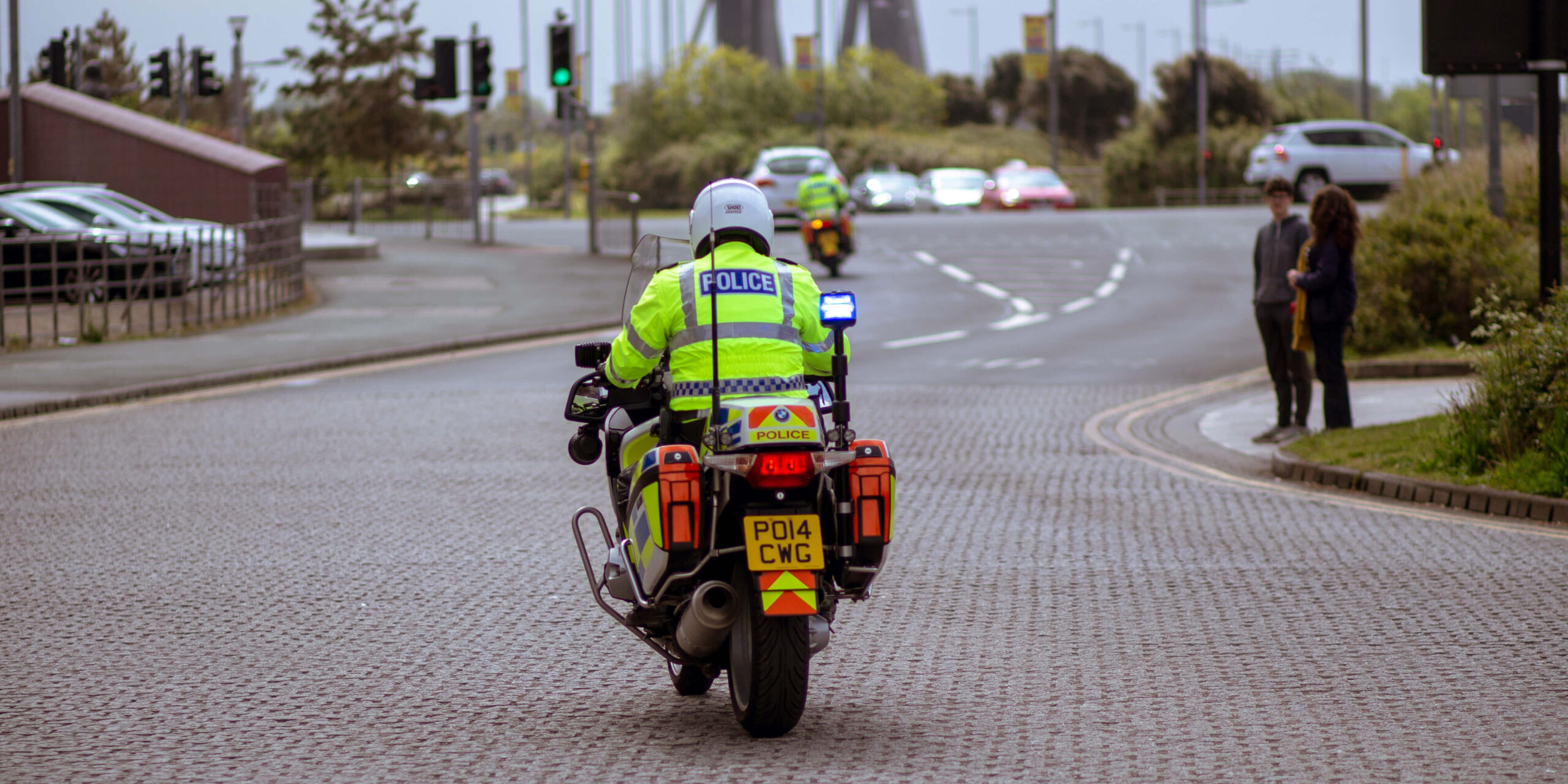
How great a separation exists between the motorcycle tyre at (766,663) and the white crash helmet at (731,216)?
98 centimetres

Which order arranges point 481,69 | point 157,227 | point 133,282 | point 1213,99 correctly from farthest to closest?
point 1213,99 < point 481,69 < point 157,227 < point 133,282

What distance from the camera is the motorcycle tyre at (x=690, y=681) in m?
5.86

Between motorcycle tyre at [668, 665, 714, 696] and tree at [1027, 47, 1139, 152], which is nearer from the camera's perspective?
motorcycle tyre at [668, 665, 714, 696]

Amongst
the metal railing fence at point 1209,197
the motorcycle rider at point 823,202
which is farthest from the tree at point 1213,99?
the motorcycle rider at point 823,202

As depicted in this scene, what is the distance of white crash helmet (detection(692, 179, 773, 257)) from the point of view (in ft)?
17.9

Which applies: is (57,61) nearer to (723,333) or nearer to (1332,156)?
(1332,156)

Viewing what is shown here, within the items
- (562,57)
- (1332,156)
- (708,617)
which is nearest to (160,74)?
(562,57)

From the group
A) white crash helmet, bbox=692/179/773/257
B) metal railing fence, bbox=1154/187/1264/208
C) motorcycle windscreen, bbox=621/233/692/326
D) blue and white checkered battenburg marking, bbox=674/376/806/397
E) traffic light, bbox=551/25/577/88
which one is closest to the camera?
blue and white checkered battenburg marking, bbox=674/376/806/397

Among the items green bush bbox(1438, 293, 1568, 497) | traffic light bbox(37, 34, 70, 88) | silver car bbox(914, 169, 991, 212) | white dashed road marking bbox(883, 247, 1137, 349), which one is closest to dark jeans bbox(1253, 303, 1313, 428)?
green bush bbox(1438, 293, 1568, 497)

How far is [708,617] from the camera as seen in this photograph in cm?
515

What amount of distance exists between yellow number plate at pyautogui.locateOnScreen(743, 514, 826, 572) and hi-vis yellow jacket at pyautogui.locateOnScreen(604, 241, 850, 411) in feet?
1.44

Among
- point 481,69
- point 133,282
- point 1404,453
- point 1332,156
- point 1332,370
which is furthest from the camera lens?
point 1332,156

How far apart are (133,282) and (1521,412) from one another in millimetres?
16018

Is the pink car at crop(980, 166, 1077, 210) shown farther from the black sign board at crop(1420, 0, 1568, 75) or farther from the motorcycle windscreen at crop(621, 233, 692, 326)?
the motorcycle windscreen at crop(621, 233, 692, 326)
